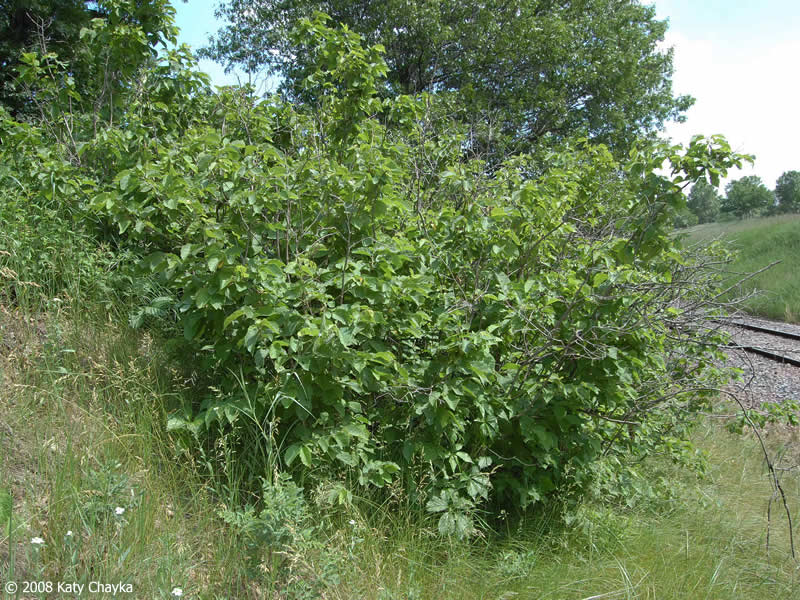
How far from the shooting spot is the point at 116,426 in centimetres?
277

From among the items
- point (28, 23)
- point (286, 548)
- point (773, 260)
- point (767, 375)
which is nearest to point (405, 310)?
point (286, 548)

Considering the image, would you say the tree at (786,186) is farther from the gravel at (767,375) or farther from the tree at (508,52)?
the gravel at (767,375)

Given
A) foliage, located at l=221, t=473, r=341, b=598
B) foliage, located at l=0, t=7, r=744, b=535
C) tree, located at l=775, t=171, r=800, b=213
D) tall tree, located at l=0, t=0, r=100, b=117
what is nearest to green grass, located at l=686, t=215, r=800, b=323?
foliage, located at l=0, t=7, r=744, b=535

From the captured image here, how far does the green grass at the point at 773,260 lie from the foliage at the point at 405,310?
10.5 m

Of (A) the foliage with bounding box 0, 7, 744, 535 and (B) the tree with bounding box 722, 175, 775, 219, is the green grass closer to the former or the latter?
(A) the foliage with bounding box 0, 7, 744, 535

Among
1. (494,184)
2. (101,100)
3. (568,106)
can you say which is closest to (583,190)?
(494,184)

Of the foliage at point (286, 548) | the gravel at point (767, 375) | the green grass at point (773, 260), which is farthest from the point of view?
the green grass at point (773, 260)

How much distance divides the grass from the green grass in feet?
34.7

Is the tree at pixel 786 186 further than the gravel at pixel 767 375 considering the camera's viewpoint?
Yes

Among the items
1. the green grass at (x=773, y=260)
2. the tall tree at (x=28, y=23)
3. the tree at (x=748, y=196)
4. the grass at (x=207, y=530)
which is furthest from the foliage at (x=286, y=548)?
the tree at (x=748, y=196)

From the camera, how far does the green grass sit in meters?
14.3

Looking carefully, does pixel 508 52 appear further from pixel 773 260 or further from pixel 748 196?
pixel 748 196

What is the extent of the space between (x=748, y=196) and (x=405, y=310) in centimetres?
9600

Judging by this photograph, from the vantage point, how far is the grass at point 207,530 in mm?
2061
